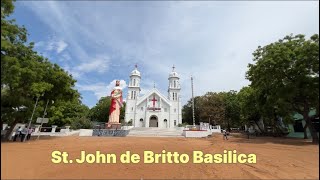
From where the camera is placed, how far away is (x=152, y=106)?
4366cm

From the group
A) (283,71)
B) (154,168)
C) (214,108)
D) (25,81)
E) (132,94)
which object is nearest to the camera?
(154,168)

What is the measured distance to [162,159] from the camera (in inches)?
324

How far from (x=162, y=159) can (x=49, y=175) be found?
4.13m

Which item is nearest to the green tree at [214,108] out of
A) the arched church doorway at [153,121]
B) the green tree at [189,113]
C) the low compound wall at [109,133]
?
the green tree at [189,113]

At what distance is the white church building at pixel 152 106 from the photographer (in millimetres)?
42219

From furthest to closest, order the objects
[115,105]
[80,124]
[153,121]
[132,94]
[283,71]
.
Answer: [132,94] < [153,121] < [115,105] < [80,124] < [283,71]

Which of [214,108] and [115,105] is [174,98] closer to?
[214,108]

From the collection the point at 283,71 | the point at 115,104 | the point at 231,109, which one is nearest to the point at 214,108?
the point at 231,109

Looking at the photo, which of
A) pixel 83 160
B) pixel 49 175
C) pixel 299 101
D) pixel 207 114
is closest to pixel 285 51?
pixel 299 101

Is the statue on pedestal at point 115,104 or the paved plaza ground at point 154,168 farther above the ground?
the statue on pedestal at point 115,104

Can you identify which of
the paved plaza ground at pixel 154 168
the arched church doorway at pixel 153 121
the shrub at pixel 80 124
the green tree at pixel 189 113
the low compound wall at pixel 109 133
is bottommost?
the paved plaza ground at pixel 154 168

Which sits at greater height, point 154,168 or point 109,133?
point 109,133

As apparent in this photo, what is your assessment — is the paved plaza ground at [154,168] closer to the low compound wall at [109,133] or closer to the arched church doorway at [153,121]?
the low compound wall at [109,133]

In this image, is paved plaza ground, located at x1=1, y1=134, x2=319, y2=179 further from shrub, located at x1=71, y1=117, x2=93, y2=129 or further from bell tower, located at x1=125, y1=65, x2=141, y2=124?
bell tower, located at x1=125, y1=65, x2=141, y2=124
